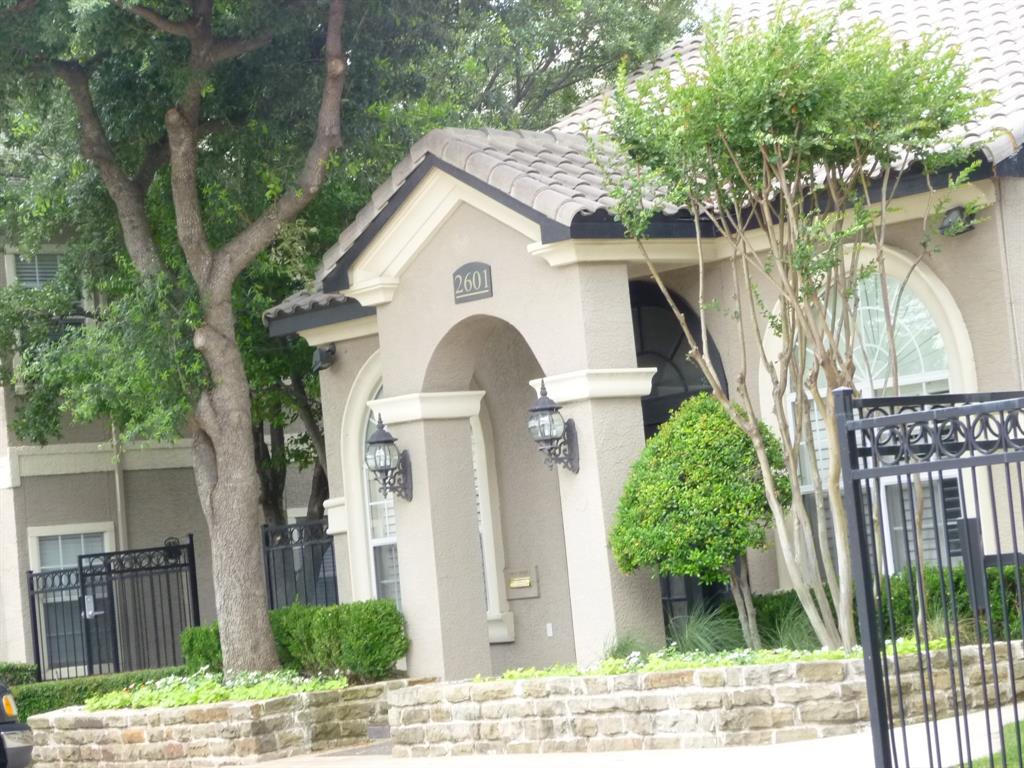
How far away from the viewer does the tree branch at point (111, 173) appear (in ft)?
48.3

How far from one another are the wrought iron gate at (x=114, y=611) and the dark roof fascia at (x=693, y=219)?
9082 mm

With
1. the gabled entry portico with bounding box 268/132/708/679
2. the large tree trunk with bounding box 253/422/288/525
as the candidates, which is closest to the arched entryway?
the gabled entry portico with bounding box 268/132/708/679

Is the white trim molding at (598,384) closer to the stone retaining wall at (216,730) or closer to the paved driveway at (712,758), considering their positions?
the paved driveway at (712,758)

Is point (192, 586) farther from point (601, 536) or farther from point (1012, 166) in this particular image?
point (1012, 166)

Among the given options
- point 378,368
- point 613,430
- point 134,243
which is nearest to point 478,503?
point 378,368

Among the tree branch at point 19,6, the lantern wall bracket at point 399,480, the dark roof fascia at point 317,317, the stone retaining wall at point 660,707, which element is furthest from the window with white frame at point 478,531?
the tree branch at point 19,6

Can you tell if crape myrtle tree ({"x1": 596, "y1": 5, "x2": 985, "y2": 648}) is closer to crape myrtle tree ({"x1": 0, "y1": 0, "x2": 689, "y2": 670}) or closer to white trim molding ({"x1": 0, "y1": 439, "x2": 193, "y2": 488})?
crape myrtle tree ({"x1": 0, "y1": 0, "x2": 689, "y2": 670})

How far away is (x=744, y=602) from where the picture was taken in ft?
40.5

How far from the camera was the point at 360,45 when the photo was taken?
1499 cm

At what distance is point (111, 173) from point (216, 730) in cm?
567

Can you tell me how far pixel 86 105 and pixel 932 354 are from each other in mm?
8276

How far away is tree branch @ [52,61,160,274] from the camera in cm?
1471

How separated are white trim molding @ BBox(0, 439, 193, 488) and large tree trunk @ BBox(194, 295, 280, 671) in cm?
488

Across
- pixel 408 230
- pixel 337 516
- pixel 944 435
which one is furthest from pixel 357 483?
pixel 944 435
